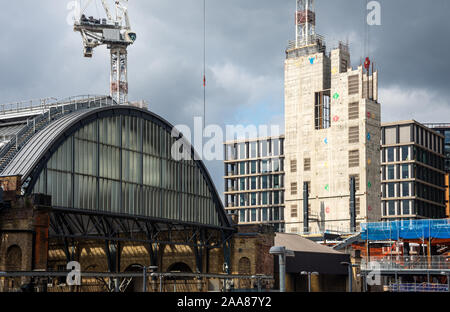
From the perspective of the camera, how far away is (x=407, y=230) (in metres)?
108

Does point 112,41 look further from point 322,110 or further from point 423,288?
point 423,288

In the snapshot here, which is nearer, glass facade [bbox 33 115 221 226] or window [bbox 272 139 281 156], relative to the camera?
glass facade [bbox 33 115 221 226]

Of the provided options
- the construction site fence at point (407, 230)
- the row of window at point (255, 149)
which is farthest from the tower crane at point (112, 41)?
the construction site fence at point (407, 230)

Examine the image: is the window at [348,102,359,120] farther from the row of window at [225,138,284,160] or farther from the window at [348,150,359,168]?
the row of window at [225,138,284,160]

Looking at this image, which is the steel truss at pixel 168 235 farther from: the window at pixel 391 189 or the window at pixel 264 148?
the window at pixel 264 148

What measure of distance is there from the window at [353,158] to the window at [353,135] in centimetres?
225

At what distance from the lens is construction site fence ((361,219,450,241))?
105 meters

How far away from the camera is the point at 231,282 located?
6319 centimetres

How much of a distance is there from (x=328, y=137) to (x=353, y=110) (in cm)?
764

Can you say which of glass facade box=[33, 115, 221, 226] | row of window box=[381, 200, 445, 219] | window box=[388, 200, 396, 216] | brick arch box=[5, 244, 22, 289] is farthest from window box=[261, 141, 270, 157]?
brick arch box=[5, 244, 22, 289]

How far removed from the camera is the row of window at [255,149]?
180m

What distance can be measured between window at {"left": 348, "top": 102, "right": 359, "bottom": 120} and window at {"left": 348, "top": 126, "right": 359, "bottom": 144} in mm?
2303

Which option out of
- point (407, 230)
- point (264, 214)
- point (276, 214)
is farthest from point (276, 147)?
point (407, 230)
